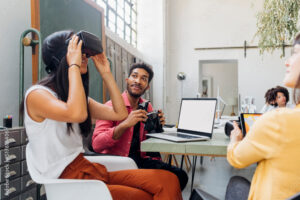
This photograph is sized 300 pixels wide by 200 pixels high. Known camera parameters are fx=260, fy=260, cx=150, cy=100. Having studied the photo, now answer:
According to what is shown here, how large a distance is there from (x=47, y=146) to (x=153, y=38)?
620 cm

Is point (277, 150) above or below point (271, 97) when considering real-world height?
below

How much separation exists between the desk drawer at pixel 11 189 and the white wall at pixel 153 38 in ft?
18.3

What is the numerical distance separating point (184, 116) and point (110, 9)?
147 inches

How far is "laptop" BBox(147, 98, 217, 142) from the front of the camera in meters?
1.55

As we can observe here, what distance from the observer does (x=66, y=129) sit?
118cm

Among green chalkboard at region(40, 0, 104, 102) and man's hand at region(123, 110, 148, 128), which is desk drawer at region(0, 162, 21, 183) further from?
Result: green chalkboard at region(40, 0, 104, 102)

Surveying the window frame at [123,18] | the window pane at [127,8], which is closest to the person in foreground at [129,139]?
the window frame at [123,18]

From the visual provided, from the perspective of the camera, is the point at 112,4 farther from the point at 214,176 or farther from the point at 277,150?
the point at 277,150

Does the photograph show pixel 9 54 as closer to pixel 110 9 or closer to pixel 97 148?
pixel 97 148

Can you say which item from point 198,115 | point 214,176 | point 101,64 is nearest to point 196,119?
point 198,115

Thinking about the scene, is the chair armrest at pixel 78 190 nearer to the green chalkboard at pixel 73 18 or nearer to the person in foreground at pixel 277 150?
the person in foreground at pixel 277 150

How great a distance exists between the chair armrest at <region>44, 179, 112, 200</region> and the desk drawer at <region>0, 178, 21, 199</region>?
17.3 inches

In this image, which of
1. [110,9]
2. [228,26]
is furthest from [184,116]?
[228,26]

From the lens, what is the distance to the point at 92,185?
1038 mm
